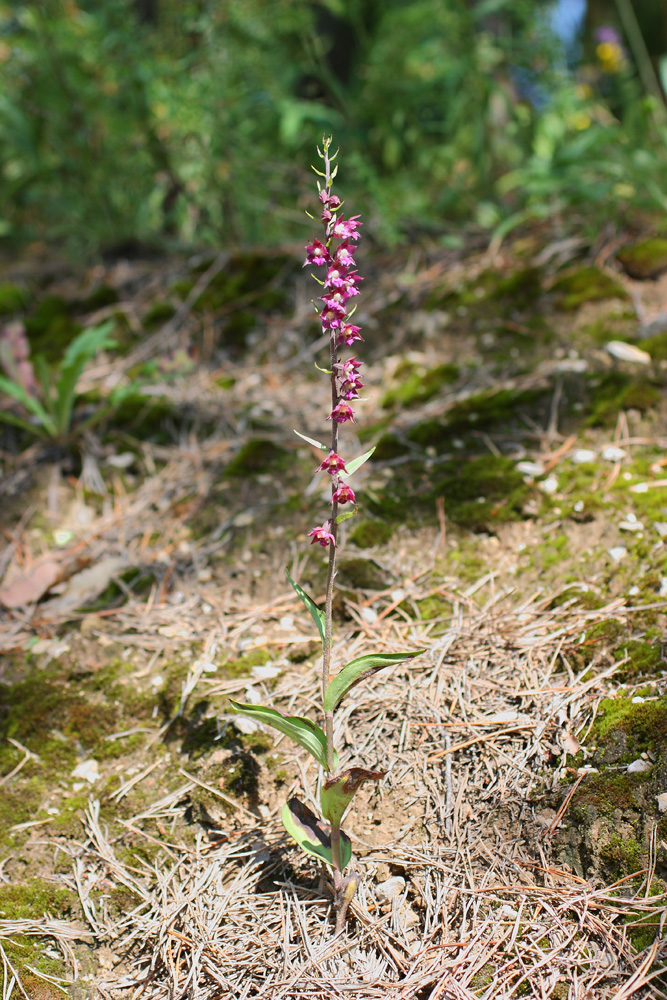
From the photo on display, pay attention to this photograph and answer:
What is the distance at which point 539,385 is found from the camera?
2.92m

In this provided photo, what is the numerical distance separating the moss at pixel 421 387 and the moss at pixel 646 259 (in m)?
1.05

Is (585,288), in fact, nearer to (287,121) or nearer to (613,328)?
(613,328)

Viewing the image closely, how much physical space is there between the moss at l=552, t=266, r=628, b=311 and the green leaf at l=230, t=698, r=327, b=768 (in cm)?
255

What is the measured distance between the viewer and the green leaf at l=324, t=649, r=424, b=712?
148cm

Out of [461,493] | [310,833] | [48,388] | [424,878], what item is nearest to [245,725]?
[310,833]

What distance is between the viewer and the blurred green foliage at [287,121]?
3.85m

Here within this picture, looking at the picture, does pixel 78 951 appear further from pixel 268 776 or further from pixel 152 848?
pixel 268 776

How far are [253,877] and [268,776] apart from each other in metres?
0.26

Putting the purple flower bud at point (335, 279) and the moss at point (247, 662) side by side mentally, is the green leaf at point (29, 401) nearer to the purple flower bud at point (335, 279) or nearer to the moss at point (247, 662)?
the moss at point (247, 662)

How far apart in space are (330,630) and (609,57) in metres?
8.03

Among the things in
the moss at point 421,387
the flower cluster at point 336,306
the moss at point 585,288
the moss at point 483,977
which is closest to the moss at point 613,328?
the moss at point 585,288

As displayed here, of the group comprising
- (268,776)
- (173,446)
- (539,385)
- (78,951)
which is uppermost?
(539,385)

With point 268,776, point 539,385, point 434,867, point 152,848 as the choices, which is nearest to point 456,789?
point 434,867

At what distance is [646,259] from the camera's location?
3258mm
